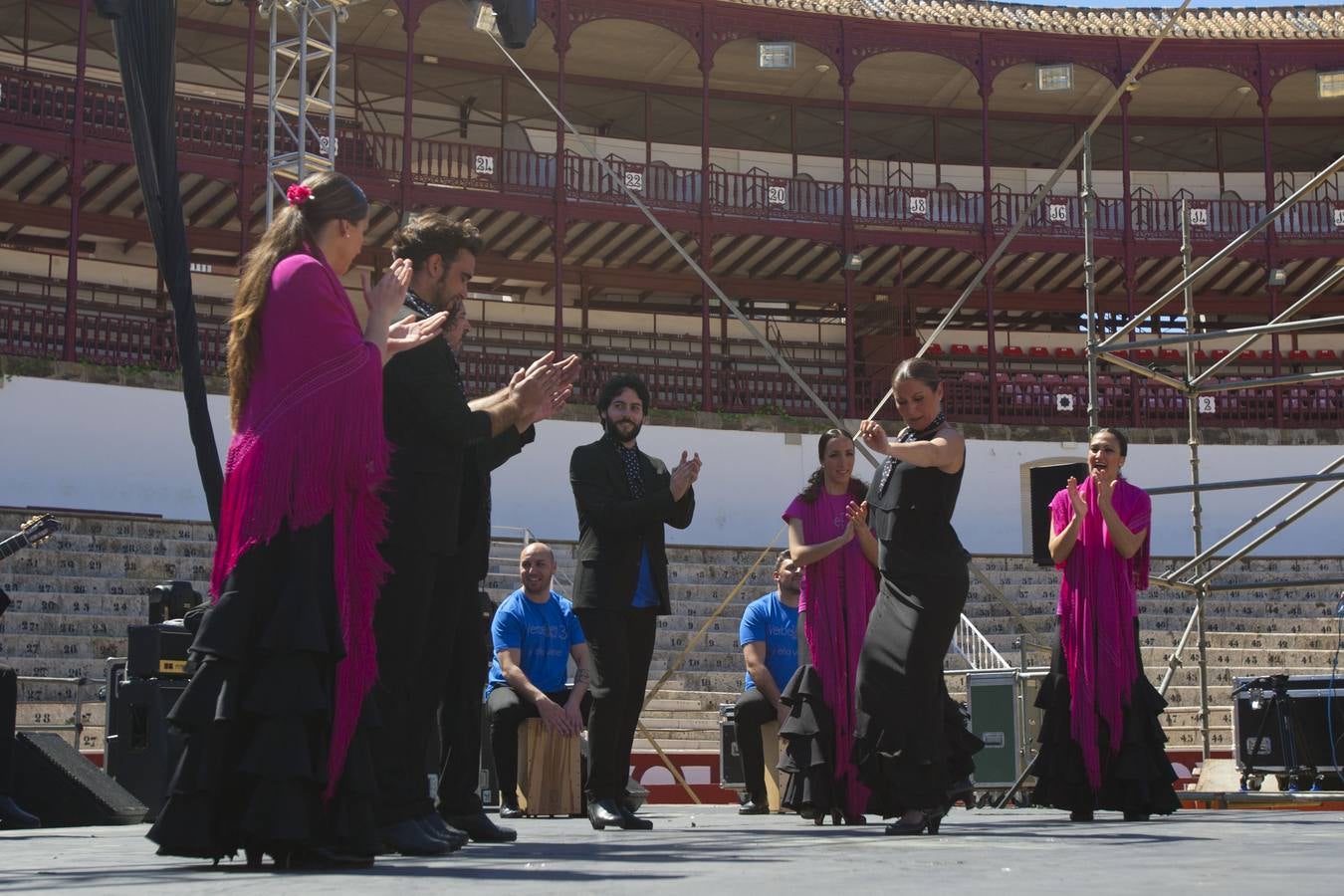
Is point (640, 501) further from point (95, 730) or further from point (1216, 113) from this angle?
point (1216, 113)

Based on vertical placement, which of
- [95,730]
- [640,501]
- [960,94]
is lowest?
[95,730]

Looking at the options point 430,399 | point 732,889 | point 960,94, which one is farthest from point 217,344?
point 732,889

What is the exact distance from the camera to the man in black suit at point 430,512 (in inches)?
161

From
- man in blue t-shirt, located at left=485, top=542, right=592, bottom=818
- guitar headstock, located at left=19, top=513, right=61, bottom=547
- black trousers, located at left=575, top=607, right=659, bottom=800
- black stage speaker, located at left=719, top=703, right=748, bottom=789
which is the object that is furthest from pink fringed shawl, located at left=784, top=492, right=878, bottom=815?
guitar headstock, located at left=19, top=513, right=61, bottom=547

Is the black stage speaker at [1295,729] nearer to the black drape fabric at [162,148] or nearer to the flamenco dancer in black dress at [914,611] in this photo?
the flamenco dancer in black dress at [914,611]

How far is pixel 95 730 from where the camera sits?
42.3ft

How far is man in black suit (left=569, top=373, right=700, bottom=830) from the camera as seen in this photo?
565 cm

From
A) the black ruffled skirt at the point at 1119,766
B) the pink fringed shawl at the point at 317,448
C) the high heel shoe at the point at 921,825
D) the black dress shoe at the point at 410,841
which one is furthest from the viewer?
the black ruffled skirt at the point at 1119,766

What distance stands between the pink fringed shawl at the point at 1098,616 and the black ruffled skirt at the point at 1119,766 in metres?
0.03

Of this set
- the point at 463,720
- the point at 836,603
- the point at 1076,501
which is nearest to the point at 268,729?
the point at 463,720

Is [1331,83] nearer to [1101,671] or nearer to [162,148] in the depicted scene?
[1101,671]

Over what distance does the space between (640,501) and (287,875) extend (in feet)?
8.59

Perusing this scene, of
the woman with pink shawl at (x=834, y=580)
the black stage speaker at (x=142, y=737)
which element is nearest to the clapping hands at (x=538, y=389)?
the woman with pink shawl at (x=834, y=580)

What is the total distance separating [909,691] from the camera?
5301 millimetres
